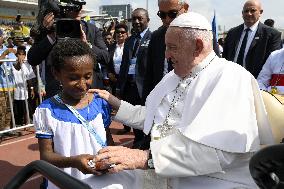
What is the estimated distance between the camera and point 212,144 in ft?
6.90

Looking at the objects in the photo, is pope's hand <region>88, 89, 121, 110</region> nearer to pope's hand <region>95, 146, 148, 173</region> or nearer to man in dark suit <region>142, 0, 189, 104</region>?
pope's hand <region>95, 146, 148, 173</region>

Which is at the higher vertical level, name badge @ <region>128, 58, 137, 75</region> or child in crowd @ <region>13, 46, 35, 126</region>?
name badge @ <region>128, 58, 137, 75</region>

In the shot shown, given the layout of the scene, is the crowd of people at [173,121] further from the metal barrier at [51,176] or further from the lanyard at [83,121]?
the metal barrier at [51,176]

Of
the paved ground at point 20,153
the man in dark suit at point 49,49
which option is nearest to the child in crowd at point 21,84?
the paved ground at point 20,153

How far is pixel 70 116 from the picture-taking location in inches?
94.4

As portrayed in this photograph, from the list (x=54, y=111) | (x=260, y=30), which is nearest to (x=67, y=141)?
(x=54, y=111)

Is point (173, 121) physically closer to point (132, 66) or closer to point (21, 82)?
point (132, 66)

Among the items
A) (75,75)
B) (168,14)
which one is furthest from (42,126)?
(168,14)

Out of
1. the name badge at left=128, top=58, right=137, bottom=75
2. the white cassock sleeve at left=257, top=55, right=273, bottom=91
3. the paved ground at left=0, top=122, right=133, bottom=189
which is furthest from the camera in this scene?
the name badge at left=128, top=58, right=137, bottom=75

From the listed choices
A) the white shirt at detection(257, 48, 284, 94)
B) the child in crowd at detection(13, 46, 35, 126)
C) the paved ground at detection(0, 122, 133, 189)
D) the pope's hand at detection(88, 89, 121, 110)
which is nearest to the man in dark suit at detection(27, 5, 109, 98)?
the pope's hand at detection(88, 89, 121, 110)

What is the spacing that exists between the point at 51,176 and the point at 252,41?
477 centimetres

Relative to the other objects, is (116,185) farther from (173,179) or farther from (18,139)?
(18,139)

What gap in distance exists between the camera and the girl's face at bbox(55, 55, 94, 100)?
2385 millimetres

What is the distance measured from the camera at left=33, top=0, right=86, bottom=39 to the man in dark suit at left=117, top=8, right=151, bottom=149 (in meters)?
2.08
